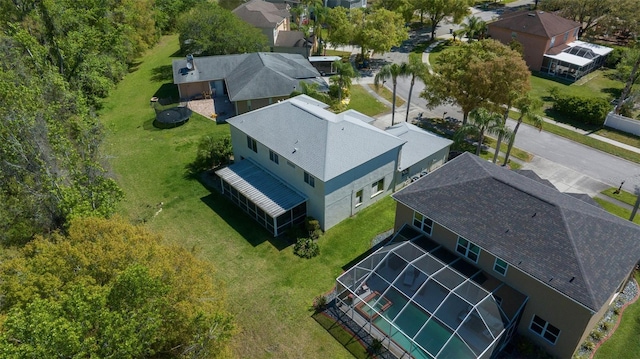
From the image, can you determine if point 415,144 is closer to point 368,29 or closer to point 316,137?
point 316,137

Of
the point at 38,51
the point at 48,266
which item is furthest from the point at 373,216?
the point at 38,51

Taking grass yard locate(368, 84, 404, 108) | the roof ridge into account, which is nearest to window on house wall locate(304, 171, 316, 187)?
the roof ridge

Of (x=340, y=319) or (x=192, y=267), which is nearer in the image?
(x=192, y=267)

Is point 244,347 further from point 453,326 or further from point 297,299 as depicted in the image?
point 453,326

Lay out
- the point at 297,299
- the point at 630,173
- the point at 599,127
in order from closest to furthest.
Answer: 1. the point at 297,299
2. the point at 630,173
3. the point at 599,127

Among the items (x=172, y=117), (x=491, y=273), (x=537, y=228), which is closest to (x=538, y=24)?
(x=537, y=228)

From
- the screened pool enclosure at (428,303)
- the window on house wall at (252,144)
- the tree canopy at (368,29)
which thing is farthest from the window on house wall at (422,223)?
the tree canopy at (368,29)

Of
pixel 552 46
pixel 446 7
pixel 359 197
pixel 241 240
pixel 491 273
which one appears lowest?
pixel 241 240
